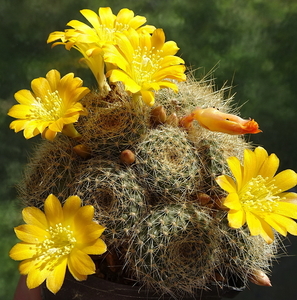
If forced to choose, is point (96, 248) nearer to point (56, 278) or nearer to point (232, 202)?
point (56, 278)

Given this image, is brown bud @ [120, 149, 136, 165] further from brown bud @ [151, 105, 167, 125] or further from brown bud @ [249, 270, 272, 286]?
brown bud @ [249, 270, 272, 286]

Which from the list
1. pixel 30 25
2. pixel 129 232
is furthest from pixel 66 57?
pixel 129 232

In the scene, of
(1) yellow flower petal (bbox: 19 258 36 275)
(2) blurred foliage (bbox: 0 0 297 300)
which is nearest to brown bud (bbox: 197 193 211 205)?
(1) yellow flower petal (bbox: 19 258 36 275)

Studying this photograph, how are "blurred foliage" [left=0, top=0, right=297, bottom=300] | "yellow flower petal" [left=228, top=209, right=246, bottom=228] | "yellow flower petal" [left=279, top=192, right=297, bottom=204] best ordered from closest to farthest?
"yellow flower petal" [left=228, top=209, right=246, bottom=228]
"yellow flower petal" [left=279, top=192, right=297, bottom=204]
"blurred foliage" [left=0, top=0, right=297, bottom=300]

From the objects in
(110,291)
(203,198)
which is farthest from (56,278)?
(203,198)

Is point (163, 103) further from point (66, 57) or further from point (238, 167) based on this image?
point (66, 57)

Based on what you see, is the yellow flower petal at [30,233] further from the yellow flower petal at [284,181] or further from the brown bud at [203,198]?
the yellow flower petal at [284,181]

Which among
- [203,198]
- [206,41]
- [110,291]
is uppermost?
[206,41]
